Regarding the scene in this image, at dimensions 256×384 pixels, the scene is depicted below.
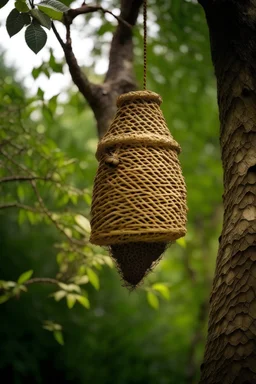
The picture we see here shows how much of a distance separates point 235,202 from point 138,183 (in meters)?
0.32

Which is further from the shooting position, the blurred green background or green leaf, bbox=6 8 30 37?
the blurred green background

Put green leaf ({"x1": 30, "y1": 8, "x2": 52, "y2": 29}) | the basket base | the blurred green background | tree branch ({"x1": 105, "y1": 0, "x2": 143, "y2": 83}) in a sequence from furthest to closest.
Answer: the blurred green background < tree branch ({"x1": 105, "y1": 0, "x2": 143, "y2": 83}) < the basket base < green leaf ({"x1": 30, "y1": 8, "x2": 52, "y2": 29})

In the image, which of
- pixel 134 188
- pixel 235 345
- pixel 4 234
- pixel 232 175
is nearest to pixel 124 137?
pixel 134 188

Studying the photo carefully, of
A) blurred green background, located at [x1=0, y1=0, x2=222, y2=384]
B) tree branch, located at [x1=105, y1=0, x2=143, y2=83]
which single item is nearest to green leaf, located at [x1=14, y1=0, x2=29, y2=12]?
tree branch, located at [x1=105, y1=0, x2=143, y2=83]

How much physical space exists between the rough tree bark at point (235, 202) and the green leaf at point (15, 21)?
62cm

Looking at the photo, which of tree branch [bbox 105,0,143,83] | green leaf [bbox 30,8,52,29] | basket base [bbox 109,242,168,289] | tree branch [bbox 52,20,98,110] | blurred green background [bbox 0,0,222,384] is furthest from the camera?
blurred green background [bbox 0,0,222,384]

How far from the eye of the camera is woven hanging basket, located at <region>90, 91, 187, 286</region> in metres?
1.26

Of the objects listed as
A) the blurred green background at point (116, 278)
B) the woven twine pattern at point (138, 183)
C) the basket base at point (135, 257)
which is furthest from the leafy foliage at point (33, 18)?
the blurred green background at point (116, 278)

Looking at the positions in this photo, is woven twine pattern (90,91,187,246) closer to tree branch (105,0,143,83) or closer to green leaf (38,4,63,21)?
green leaf (38,4,63,21)

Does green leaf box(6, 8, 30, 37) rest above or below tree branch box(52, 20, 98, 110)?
above

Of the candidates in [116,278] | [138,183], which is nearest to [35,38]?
[138,183]

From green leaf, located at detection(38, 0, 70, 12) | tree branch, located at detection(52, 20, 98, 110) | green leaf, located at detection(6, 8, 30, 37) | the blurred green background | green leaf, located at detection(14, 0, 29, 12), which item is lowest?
the blurred green background

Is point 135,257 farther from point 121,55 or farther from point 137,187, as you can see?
point 121,55

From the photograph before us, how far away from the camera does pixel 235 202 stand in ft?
4.69
